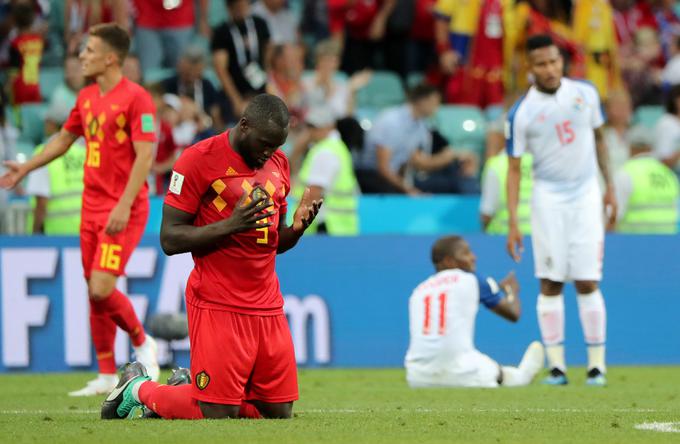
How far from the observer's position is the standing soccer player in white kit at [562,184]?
10289mm

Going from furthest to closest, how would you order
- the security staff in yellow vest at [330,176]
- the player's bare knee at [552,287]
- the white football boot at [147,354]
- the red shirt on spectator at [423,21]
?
the red shirt on spectator at [423,21] → the security staff in yellow vest at [330,176] → the player's bare knee at [552,287] → the white football boot at [147,354]

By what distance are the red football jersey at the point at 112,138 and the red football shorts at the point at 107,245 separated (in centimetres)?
7

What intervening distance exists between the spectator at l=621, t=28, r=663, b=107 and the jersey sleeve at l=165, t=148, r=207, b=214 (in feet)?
37.4

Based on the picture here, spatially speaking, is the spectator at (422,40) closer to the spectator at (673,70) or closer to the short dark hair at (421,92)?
the short dark hair at (421,92)

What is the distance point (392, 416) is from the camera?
7773 mm

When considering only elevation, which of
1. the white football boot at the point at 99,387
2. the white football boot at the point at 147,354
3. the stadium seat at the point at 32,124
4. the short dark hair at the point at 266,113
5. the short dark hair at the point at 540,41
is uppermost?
the short dark hair at the point at 540,41

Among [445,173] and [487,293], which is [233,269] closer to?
[487,293]

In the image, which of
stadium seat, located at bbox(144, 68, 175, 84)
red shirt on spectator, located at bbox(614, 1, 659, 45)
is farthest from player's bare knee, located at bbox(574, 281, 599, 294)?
red shirt on spectator, located at bbox(614, 1, 659, 45)

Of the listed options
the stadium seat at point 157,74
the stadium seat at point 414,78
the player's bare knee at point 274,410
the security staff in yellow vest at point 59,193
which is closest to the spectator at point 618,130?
the stadium seat at point 414,78

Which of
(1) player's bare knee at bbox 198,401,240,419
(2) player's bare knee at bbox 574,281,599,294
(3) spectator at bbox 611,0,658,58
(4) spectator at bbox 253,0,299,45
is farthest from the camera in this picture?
(3) spectator at bbox 611,0,658,58

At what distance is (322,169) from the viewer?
1329 centimetres

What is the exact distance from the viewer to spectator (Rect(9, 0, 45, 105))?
15.4m

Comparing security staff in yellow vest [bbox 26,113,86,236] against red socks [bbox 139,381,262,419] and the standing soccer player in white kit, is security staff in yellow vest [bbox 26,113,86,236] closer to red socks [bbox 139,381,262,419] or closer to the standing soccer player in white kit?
the standing soccer player in white kit

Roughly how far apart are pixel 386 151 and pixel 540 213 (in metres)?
4.57
